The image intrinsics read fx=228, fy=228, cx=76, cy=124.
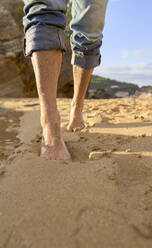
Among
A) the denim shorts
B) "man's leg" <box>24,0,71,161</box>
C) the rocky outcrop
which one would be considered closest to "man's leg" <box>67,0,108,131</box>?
the denim shorts

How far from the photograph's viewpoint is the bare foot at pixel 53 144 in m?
1.13

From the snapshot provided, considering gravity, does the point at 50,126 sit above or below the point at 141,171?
above

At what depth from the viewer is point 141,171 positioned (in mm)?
961

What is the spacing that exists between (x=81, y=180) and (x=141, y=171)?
0.90 ft

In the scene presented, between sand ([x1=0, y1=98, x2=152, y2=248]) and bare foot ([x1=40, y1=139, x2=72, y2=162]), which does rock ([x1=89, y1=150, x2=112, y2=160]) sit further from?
bare foot ([x1=40, y1=139, x2=72, y2=162])

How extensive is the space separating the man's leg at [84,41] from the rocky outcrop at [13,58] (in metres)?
5.46

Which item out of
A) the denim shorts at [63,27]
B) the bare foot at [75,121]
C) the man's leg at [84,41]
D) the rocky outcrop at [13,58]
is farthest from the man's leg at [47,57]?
the rocky outcrop at [13,58]

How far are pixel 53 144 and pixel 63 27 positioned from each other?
2.09 ft

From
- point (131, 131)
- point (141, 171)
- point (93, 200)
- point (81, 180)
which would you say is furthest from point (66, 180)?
point (131, 131)

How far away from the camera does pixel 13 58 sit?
22.4 ft

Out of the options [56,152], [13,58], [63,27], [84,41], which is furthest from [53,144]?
[13,58]

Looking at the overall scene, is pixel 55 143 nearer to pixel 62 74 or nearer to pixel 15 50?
pixel 15 50

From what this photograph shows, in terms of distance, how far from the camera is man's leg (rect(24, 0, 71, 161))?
116 cm

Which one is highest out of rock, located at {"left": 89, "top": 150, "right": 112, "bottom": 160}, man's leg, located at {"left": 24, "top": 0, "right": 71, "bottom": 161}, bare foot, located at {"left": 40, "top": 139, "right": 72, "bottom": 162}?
man's leg, located at {"left": 24, "top": 0, "right": 71, "bottom": 161}
